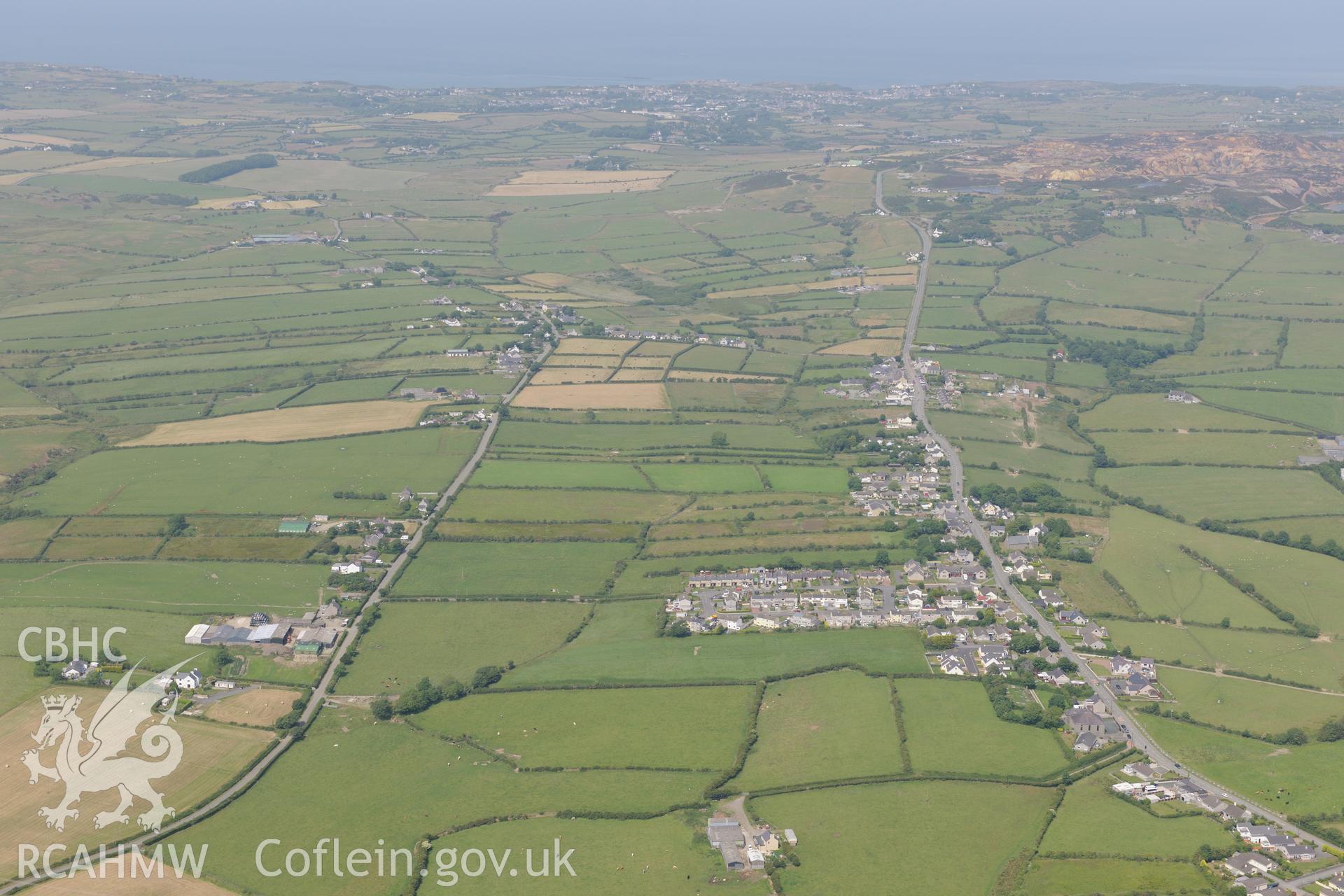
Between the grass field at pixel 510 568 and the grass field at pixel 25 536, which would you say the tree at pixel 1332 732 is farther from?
the grass field at pixel 25 536

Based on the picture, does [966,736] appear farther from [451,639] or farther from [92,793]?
[92,793]

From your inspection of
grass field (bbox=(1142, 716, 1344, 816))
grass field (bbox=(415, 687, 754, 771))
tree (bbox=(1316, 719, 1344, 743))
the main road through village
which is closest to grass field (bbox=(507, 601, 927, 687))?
grass field (bbox=(415, 687, 754, 771))

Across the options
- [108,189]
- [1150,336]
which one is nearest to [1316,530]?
[1150,336]

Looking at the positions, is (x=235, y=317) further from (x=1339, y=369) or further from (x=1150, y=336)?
(x=1339, y=369)

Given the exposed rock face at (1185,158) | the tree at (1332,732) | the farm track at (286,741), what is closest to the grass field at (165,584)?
the farm track at (286,741)

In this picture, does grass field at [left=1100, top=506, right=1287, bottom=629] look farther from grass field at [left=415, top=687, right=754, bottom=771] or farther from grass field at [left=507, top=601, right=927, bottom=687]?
grass field at [left=415, top=687, right=754, bottom=771]

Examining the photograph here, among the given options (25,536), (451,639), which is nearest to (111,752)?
(451,639)
